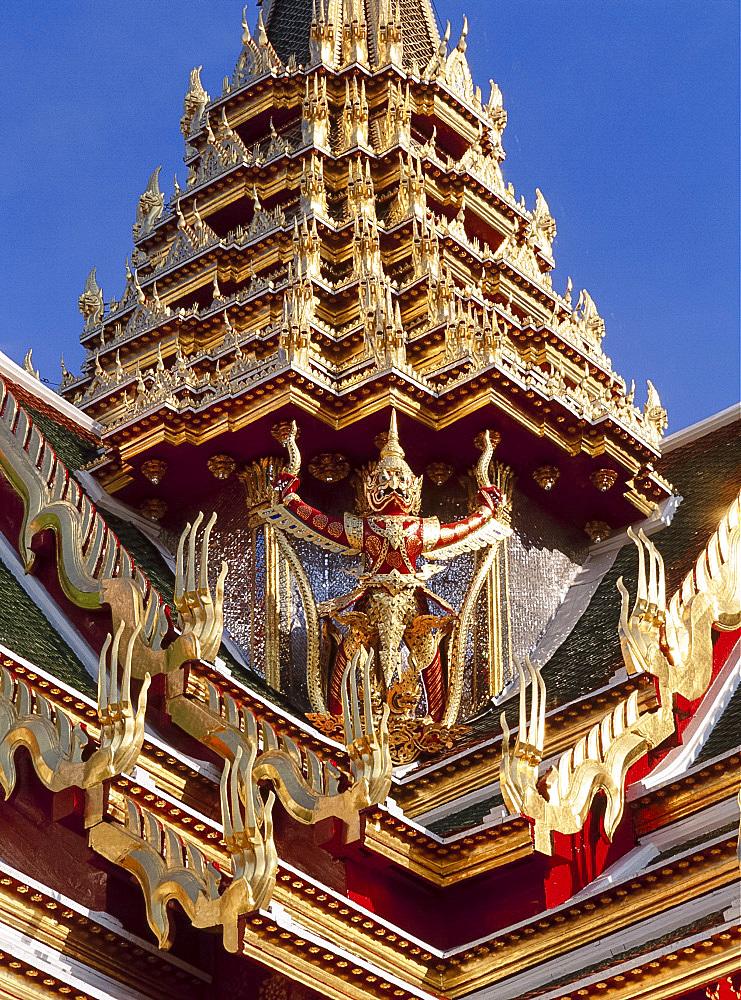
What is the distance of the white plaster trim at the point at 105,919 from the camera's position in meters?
11.5

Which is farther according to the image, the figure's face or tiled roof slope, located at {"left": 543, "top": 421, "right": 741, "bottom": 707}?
the figure's face

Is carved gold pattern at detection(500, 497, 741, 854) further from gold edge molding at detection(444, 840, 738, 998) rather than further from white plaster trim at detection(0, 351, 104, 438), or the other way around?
white plaster trim at detection(0, 351, 104, 438)

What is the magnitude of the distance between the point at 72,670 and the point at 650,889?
4317mm

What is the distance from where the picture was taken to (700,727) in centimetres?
1480

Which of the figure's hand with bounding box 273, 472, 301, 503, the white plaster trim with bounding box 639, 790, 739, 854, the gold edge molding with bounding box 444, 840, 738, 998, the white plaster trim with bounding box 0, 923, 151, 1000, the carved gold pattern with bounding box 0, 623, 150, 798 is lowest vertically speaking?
the white plaster trim with bounding box 0, 923, 151, 1000

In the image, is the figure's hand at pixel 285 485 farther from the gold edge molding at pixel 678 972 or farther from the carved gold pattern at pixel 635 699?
the gold edge molding at pixel 678 972

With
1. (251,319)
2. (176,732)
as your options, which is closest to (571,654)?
(176,732)

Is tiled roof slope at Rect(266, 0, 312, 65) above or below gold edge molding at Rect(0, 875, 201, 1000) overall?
above

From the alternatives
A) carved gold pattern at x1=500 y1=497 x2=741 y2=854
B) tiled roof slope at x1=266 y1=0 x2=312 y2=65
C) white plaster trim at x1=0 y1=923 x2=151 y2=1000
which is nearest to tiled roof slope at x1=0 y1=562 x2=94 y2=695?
white plaster trim at x1=0 y1=923 x2=151 y2=1000

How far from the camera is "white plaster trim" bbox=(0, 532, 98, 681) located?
48.6 feet

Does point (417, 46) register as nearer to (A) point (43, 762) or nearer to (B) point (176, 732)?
(B) point (176, 732)

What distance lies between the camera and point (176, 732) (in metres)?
14.1

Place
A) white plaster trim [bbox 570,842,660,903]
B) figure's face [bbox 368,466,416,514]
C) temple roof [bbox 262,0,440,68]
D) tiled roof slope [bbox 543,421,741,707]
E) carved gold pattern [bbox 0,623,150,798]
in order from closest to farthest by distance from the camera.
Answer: carved gold pattern [bbox 0,623,150,798] → white plaster trim [bbox 570,842,660,903] → tiled roof slope [bbox 543,421,741,707] → figure's face [bbox 368,466,416,514] → temple roof [bbox 262,0,440,68]

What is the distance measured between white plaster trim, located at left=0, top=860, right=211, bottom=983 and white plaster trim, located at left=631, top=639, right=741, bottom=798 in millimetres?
3296
